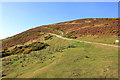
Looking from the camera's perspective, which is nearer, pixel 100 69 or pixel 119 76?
pixel 119 76

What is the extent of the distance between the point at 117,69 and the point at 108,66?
0.95 m

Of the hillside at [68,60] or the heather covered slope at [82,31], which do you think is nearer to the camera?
the hillside at [68,60]

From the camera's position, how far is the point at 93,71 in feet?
31.9

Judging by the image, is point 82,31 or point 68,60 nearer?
point 68,60

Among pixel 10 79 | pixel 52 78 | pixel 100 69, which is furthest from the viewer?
pixel 10 79

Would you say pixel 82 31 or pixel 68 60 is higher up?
pixel 82 31

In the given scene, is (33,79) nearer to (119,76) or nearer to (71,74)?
(71,74)

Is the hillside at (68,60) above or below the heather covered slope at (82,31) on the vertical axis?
below

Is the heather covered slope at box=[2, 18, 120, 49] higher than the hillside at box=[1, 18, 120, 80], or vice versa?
the heather covered slope at box=[2, 18, 120, 49]

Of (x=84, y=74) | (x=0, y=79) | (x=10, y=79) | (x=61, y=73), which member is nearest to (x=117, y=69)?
(x=84, y=74)

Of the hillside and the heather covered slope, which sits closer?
the hillside

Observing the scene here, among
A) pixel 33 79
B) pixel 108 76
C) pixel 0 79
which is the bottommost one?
pixel 0 79

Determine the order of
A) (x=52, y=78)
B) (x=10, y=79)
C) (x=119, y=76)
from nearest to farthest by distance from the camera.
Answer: (x=119, y=76)
(x=52, y=78)
(x=10, y=79)

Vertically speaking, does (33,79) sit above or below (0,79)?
above
